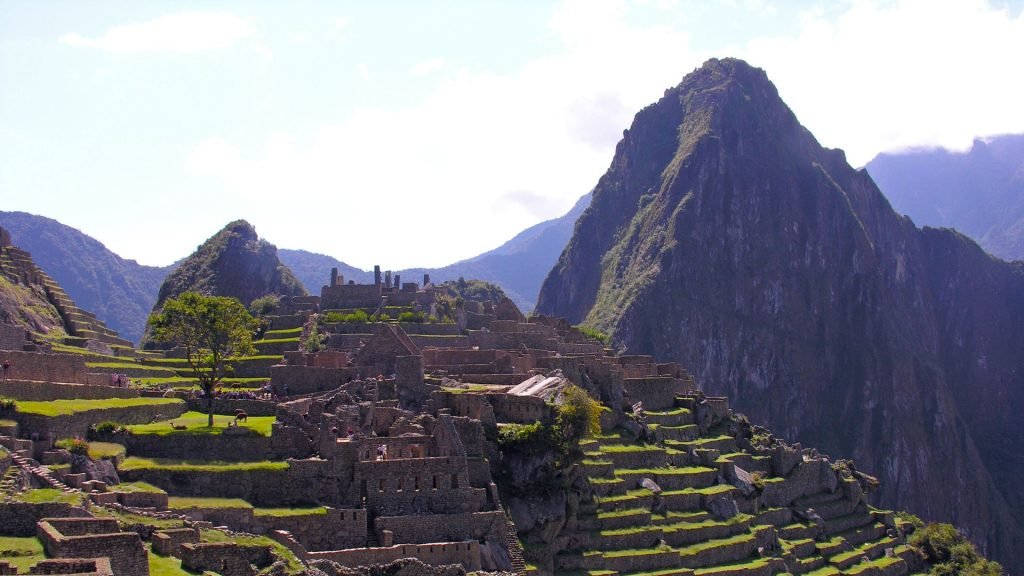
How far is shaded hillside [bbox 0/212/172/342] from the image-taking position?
457 ft

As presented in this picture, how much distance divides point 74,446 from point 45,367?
8.89m

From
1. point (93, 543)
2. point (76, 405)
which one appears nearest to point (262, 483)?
point (76, 405)

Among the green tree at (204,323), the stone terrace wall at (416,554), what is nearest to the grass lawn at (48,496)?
the stone terrace wall at (416,554)

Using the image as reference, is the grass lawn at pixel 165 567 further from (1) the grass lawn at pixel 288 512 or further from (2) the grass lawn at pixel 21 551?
(1) the grass lawn at pixel 288 512

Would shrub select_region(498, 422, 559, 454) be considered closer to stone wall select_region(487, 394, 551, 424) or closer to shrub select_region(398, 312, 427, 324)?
stone wall select_region(487, 394, 551, 424)

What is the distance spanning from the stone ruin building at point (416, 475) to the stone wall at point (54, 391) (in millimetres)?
91

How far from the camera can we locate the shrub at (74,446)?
106 ft

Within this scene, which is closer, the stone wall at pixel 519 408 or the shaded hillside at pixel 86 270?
the stone wall at pixel 519 408

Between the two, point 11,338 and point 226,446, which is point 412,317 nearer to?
point 11,338

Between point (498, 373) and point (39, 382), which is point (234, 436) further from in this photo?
point (498, 373)

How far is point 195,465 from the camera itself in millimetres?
34688

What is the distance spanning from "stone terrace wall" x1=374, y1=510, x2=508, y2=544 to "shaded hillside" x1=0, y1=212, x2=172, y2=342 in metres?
106

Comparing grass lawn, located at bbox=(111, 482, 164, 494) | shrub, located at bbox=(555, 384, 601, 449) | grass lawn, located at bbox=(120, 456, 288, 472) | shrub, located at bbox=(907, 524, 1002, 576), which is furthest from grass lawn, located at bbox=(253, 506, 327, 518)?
shrub, located at bbox=(907, 524, 1002, 576)

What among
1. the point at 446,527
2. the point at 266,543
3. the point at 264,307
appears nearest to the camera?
the point at 266,543
